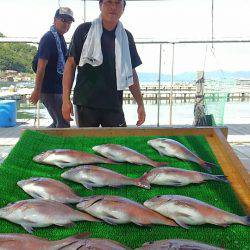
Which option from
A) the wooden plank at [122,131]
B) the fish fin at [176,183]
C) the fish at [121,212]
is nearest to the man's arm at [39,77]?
the wooden plank at [122,131]

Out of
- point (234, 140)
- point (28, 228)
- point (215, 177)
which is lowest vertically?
point (234, 140)

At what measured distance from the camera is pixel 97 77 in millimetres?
3670

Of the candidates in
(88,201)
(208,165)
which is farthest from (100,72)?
(88,201)

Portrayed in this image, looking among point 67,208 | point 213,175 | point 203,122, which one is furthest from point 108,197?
point 203,122

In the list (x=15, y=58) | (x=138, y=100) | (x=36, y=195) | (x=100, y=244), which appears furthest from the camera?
(x=15, y=58)

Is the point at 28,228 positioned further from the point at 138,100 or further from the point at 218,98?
the point at 218,98

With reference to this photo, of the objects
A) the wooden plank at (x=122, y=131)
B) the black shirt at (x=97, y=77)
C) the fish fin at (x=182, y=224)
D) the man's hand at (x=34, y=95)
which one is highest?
the black shirt at (x=97, y=77)

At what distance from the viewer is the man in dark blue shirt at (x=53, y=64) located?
4944 millimetres

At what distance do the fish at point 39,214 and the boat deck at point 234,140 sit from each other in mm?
3931

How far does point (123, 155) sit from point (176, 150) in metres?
0.37

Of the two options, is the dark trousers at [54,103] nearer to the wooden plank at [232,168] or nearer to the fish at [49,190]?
the wooden plank at [232,168]

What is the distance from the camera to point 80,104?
375cm

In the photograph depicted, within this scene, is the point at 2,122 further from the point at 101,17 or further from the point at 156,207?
the point at 156,207

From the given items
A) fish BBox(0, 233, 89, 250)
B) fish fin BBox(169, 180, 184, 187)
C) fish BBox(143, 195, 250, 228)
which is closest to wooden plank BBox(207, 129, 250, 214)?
fish BBox(143, 195, 250, 228)
